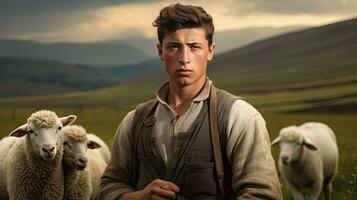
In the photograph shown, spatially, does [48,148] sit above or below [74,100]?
above

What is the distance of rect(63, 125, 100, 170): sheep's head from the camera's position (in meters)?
7.46

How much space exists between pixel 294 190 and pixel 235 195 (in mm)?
7184

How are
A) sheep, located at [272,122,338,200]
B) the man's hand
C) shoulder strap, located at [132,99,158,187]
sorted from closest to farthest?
the man's hand
shoulder strap, located at [132,99,158,187]
sheep, located at [272,122,338,200]

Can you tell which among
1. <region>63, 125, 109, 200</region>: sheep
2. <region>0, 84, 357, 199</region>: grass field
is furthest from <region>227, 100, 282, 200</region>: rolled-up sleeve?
<region>0, 84, 357, 199</region>: grass field

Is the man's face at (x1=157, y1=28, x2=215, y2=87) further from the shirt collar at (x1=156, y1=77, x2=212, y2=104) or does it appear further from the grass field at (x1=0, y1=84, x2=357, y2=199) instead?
the grass field at (x1=0, y1=84, x2=357, y2=199)

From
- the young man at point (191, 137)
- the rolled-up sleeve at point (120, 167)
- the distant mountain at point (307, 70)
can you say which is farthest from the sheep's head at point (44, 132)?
the distant mountain at point (307, 70)

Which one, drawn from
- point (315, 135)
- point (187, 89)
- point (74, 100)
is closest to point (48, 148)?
point (187, 89)

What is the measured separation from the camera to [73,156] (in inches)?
296

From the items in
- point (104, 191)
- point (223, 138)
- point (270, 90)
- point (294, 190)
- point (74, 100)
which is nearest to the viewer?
point (223, 138)

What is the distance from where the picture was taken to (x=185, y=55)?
3553 millimetres

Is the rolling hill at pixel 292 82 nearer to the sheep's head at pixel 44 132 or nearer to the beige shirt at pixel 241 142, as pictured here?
the sheep's head at pixel 44 132

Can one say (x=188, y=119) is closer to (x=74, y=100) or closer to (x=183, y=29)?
(x=183, y=29)

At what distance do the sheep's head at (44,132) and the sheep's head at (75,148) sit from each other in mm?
431

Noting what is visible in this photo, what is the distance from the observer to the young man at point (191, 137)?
342 centimetres
